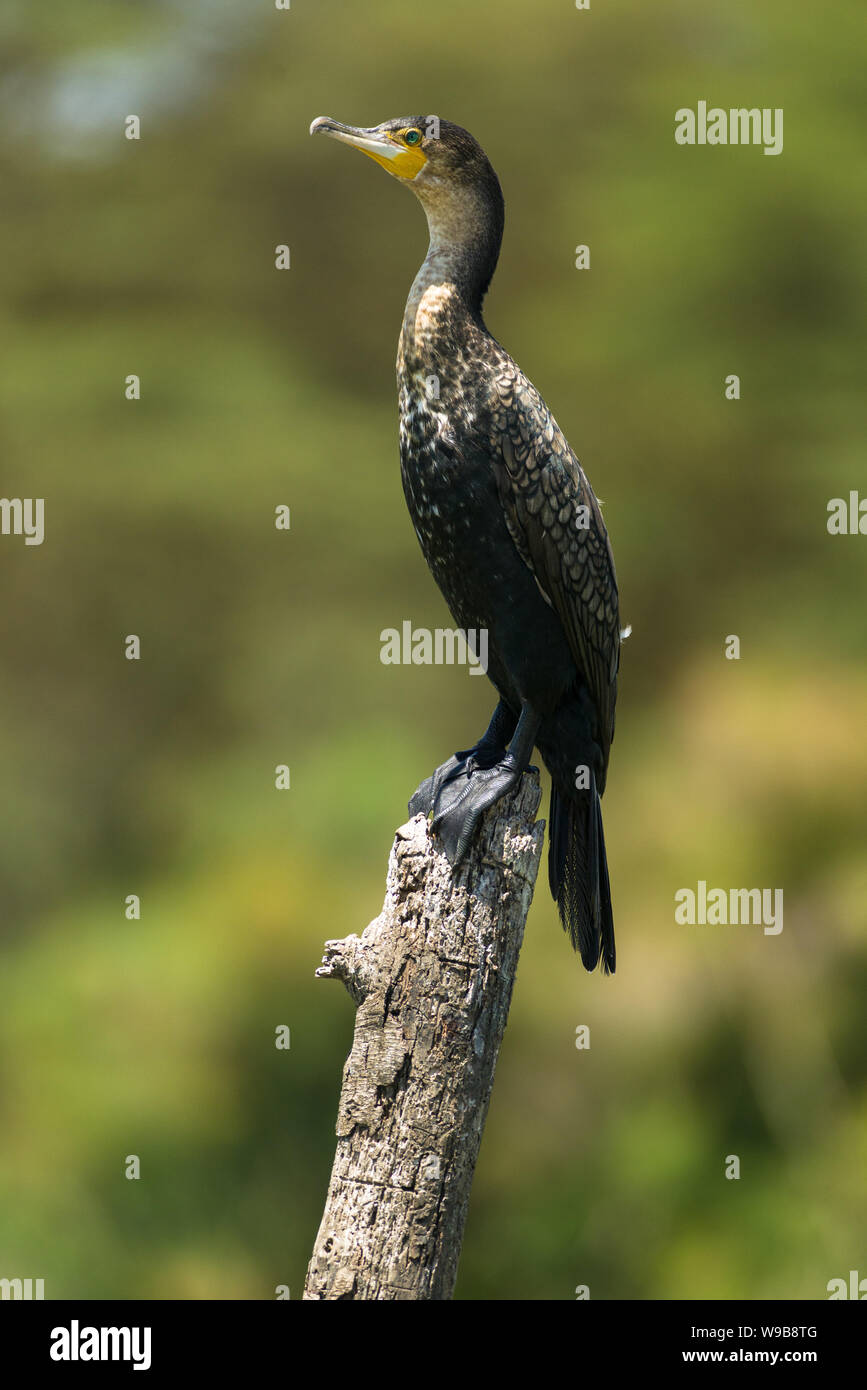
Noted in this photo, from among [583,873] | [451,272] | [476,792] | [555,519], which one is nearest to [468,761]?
[476,792]

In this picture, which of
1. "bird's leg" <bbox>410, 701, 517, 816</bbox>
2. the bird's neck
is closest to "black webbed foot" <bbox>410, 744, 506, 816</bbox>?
"bird's leg" <bbox>410, 701, 517, 816</bbox>

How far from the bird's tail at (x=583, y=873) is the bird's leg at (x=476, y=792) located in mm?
298

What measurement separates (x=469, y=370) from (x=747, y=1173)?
5.59 metres

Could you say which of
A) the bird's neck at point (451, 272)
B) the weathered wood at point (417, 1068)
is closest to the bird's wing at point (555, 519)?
the bird's neck at point (451, 272)

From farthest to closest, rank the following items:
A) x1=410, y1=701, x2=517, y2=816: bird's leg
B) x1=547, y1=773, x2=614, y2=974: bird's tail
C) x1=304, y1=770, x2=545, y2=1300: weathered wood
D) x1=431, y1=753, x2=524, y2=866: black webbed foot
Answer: x1=547, y1=773, x2=614, y2=974: bird's tail
x1=410, y1=701, x2=517, y2=816: bird's leg
x1=431, y1=753, x2=524, y2=866: black webbed foot
x1=304, y1=770, x2=545, y2=1300: weathered wood

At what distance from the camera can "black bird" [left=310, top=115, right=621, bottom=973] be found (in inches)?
136

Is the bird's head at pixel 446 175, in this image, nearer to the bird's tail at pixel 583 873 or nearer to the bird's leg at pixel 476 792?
the bird's leg at pixel 476 792

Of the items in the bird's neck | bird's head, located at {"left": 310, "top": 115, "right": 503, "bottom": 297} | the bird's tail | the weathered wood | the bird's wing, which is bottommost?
the weathered wood

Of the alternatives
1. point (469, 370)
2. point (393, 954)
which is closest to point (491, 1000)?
point (393, 954)

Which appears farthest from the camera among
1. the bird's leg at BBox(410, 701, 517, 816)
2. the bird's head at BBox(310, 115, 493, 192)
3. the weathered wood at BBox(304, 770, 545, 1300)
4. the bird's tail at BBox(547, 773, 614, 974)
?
the bird's tail at BBox(547, 773, 614, 974)

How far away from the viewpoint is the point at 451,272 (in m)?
3.51

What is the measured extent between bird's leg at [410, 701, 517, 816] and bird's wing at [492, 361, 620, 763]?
0.36m

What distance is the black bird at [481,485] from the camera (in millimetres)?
3465

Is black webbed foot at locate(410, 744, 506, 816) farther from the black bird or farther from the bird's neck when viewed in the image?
the bird's neck
